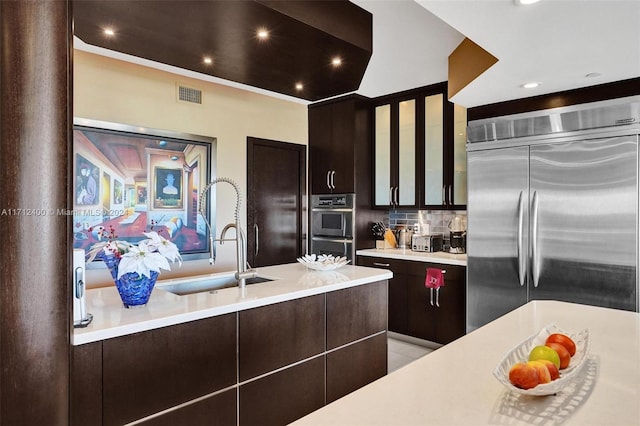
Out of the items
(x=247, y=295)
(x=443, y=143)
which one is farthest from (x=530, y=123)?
(x=247, y=295)

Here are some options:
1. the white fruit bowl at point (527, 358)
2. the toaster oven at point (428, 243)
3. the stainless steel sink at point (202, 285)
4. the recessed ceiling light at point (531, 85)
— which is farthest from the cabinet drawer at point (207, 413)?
the toaster oven at point (428, 243)

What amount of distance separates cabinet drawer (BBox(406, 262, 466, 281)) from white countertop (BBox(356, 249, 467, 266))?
0.04 metres

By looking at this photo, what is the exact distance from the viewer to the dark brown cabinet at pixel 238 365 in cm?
156

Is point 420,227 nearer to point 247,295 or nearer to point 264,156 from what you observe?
point 264,156

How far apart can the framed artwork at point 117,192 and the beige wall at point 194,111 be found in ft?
1.78

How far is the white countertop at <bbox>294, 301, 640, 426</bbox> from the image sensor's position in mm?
924

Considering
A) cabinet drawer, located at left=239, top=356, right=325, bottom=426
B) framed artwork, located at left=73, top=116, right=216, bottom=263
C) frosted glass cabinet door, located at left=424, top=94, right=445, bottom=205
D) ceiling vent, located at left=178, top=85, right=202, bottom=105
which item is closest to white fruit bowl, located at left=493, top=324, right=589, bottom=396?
cabinet drawer, located at left=239, top=356, right=325, bottom=426

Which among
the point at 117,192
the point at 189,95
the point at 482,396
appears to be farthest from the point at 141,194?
the point at 482,396

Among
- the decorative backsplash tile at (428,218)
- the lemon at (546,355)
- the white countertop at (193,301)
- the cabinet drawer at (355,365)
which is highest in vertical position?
the decorative backsplash tile at (428,218)

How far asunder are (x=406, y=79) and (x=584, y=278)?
2331 mm

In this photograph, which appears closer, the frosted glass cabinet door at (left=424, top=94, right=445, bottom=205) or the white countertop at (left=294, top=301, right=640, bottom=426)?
the white countertop at (left=294, top=301, right=640, bottom=426)

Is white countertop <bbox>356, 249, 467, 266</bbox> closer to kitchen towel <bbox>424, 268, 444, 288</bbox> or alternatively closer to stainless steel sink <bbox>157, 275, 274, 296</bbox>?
kitchen towel <bbox>424, 268, 444, 288</bbox>

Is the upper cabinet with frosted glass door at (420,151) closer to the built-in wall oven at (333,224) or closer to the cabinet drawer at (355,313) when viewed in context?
the built-in wall oven at (333,224)

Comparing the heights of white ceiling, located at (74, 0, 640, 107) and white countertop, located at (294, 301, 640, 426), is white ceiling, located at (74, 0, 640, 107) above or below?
above
